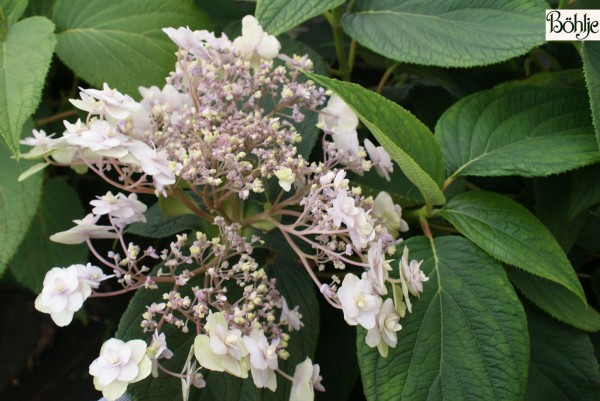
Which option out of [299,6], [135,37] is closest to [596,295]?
[299,6]

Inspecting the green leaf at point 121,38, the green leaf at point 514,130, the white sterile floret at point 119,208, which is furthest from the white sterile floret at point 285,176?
the green leaf at point 121,38

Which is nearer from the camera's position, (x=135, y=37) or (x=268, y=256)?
(x=268, y=256)

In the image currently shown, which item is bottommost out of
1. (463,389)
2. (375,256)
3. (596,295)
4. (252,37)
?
(596,295)

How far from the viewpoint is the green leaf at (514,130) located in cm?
72

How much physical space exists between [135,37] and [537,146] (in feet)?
1.82

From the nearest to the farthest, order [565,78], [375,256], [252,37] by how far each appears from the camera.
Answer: [375,256] → [252,37] → [565,78]

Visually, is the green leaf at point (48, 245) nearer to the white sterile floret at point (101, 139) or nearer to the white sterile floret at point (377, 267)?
the white sterile floret at point (101, 139)

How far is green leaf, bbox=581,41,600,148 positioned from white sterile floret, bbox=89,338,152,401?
481 mm

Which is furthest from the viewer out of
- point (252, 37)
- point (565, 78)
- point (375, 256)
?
point (565, 78)

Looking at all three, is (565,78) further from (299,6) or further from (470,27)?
(299,6)

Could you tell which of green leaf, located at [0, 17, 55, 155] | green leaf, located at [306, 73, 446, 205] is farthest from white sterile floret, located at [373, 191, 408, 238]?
green leaf, located at [0, 17, 55, 155]

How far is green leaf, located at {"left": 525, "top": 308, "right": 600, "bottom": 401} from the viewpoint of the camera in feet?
2.52

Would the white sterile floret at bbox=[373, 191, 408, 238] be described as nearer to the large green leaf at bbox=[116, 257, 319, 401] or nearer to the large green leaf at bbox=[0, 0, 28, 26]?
the large green leaf at bbox=[116, 257, 319, 401]

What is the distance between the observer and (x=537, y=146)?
731mm
